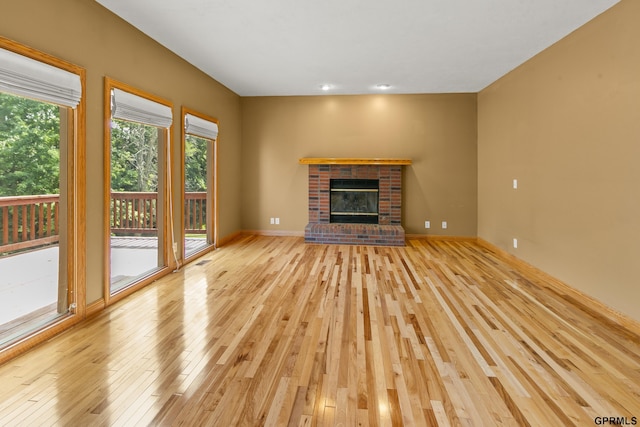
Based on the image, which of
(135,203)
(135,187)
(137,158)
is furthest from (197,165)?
(135,203)

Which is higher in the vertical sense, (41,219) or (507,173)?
(507,173)

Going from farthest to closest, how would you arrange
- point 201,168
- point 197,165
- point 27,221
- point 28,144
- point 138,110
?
point 201,168 → point 197,165 → point 27,221 → point 138,110 → point 28,144

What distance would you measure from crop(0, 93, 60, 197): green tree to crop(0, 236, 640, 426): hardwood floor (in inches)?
52.8

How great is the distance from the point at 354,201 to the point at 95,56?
445 cm

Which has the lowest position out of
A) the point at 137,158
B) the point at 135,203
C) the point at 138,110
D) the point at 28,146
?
the point at 135,203

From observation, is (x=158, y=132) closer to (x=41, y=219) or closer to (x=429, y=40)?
(x=41, y=219)

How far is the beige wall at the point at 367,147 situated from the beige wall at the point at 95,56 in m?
2.23

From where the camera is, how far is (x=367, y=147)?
250 inches

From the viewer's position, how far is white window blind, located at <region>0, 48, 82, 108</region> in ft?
6.87

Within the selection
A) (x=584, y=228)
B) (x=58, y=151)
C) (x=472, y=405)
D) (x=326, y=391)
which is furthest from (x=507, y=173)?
(x=58, y=151)

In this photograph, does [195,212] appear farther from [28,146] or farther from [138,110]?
[28,146]

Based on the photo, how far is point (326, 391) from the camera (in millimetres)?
1810

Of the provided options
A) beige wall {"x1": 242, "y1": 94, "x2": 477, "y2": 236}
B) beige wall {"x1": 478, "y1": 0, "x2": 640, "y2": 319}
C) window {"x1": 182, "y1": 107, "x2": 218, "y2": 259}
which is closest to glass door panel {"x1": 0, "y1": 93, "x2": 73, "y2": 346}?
window {"x1": 182, "y1": 107, "x2": 218, "y2": 259}

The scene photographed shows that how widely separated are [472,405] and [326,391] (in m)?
0.72
